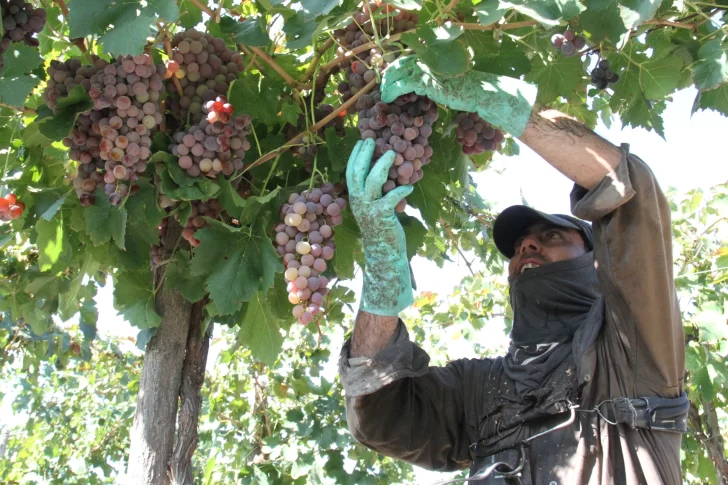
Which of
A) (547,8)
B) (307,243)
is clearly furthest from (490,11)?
(307,243)

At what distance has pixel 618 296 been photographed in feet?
7.54

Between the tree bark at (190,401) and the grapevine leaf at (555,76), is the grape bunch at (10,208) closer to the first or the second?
the tree bark at (190,401)

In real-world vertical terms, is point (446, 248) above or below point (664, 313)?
above

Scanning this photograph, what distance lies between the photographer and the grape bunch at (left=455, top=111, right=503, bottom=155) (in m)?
2.16

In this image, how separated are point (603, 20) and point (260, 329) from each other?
1420 millimetres

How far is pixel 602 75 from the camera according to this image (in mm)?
2328

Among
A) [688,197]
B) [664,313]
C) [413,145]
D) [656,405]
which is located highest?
[688,197]

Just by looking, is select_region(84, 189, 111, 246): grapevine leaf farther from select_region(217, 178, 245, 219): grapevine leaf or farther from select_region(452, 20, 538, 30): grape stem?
select_region(452, 20, 538, 30): grape stem

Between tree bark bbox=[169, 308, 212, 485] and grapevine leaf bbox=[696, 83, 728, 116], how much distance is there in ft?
6.20

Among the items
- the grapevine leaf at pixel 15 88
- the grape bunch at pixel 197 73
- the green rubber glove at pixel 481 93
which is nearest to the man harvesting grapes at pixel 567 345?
the green rubber glove at pixel 481 93

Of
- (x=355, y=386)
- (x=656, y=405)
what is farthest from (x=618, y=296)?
(x=355, y=386)

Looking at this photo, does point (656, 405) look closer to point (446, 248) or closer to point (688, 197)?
point (446, 248)

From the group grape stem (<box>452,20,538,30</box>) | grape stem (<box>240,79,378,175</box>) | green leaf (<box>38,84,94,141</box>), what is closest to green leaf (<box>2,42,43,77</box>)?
green leaf (<box>38,84,94,141</box>)

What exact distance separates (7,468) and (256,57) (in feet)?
30.1
